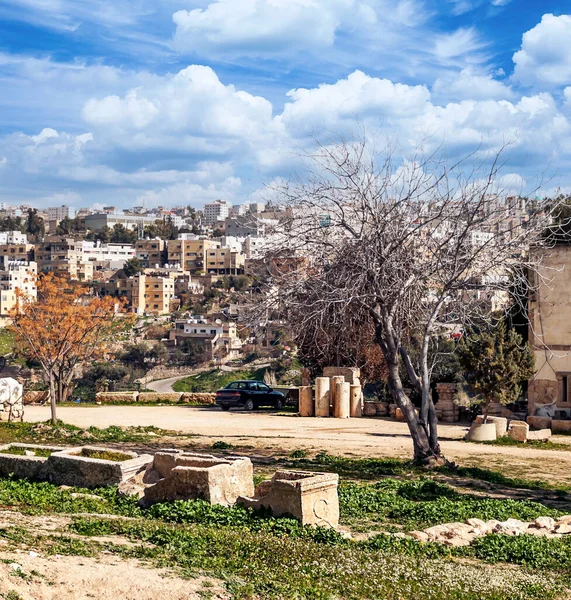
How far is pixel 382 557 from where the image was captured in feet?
31.6

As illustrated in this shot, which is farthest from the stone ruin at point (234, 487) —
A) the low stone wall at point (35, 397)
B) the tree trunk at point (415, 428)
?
the low stone wall at point (35, 397)

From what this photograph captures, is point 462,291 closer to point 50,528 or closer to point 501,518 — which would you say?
point 501,518

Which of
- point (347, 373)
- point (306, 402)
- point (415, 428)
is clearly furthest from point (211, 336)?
point (415, 428)

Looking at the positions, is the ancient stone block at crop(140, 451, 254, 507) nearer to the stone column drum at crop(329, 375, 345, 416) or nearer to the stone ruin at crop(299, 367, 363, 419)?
the stone ruin at crop(299, 367, 363, 419)

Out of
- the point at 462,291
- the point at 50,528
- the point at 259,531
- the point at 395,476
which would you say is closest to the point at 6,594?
the point at 50,528

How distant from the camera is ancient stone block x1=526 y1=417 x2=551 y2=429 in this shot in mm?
27484

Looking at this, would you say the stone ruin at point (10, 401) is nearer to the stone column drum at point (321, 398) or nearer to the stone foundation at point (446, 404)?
the stone column drum at point (321, 398)

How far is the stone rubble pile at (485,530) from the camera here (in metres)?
11.0

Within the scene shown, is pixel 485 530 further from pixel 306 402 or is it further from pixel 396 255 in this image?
pixel 306 402

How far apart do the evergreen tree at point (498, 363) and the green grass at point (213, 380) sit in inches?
1942

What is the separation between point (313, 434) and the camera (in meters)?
25.5

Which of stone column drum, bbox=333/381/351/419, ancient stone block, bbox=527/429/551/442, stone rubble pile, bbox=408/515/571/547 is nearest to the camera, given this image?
stone rubble pile, bbox=408/515/571/547

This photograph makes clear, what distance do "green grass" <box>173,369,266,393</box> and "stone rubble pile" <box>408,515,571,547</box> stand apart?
64.6 metres

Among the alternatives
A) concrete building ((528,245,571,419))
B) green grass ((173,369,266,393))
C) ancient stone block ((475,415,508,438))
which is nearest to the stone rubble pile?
ancient stone block ((475,415,508,438))
